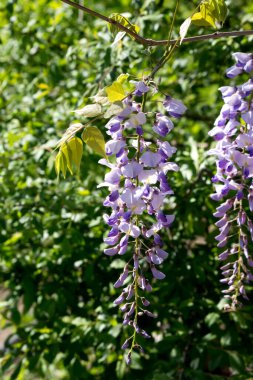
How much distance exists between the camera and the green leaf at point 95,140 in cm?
143

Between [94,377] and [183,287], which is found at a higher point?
[183,287]

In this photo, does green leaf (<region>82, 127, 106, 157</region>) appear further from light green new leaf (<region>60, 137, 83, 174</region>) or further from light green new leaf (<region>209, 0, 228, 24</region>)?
light green new leaf (<region>209, 0, 228, 24</region>)

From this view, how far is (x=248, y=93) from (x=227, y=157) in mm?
172

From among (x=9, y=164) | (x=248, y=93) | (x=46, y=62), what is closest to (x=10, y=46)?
(x=46, y=62)

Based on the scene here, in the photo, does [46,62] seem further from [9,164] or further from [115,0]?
[115,0]

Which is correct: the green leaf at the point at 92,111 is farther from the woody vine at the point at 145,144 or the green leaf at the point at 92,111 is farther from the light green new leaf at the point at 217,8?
the light green new leaf at the point at 217,8

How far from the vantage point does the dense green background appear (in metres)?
2.53

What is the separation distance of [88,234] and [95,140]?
4.44ft

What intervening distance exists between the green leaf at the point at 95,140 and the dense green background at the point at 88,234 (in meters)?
0.87

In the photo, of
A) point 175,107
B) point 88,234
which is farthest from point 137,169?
point 88,234

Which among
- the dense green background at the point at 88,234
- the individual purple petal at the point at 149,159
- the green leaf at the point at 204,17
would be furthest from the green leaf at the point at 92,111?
the dense green background at the point at 88,234

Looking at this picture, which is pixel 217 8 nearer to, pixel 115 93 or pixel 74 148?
pixel 115 93

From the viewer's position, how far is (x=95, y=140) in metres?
1.43

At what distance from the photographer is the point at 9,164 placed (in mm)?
2795
